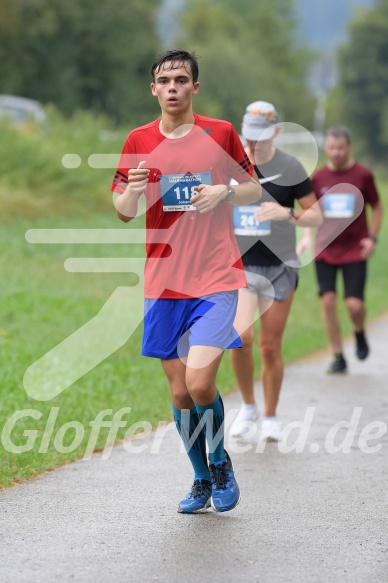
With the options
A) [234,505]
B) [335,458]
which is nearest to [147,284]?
[234,505]

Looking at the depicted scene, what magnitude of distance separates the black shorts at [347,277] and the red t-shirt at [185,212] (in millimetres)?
5871

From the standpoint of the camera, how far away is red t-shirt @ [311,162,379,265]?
449 inches

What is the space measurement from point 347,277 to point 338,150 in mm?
1278

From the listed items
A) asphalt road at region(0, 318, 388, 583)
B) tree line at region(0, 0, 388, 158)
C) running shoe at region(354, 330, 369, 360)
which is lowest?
running shoe at region(354, 330, 369, 360)

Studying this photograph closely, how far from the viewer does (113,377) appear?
10102 millimetres

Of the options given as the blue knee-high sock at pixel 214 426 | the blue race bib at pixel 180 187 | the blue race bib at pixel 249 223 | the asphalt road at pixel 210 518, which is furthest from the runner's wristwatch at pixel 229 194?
the blue race bib at pixel 249 223

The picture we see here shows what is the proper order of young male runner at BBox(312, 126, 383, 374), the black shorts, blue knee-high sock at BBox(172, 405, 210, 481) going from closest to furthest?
1. blue knee-high sock at BBox(172, 405, 210, 481)
2. young male runner at BBox(312, 126, 383, 374)
3. the black shorts

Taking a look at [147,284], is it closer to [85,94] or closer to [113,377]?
[113,377]

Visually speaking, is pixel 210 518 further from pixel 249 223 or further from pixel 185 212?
pixel 249 223

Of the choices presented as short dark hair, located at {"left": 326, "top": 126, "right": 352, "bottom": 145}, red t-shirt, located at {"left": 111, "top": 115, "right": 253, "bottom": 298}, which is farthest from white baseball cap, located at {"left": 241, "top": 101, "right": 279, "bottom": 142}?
short dark hair, located at {"left": 326, "top": 126, "right": 352, "bottom": 145}

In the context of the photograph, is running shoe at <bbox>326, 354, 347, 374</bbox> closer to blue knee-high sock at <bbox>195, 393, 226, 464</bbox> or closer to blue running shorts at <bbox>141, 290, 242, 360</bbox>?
blue knee-high sock at <bbox>195, 393, 226, 464</bbox>

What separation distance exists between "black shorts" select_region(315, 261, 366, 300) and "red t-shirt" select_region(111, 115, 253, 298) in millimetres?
5871

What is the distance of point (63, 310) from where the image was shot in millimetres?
13727

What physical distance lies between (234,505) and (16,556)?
1.34m
